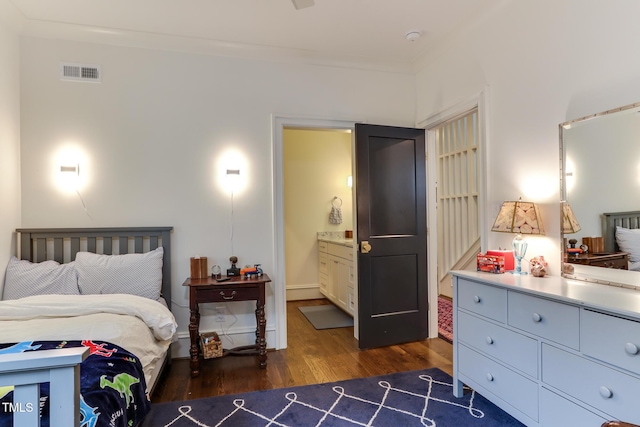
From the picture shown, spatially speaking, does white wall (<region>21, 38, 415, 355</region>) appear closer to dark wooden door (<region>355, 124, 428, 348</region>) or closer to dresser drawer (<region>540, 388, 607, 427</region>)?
dark wooden door (<region>355, 124, 428, 348</region>)

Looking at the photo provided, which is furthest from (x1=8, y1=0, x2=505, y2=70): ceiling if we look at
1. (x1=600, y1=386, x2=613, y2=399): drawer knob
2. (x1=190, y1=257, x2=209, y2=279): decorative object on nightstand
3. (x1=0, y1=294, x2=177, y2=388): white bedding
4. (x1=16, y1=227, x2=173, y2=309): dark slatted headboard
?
(x1=600, y1=386, x2=613, y2=399): drawer knob

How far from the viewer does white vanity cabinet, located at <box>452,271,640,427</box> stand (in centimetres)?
143

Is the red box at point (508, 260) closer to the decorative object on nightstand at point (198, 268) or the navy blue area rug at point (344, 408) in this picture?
the navy blue area rug at point (344, 408)

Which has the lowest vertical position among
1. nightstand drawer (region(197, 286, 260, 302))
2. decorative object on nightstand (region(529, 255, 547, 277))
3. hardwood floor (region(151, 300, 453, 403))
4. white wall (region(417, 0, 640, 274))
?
hardwood floor (region(151, 300, 453, 403))

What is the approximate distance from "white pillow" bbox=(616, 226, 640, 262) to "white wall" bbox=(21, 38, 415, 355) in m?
2.37

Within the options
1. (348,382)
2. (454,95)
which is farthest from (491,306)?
(454,95)

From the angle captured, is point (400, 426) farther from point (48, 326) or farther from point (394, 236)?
point (48, 326)

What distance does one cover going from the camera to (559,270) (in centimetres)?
216

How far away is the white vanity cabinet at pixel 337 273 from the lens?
4.03m

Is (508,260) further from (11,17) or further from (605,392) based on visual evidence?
(11,17)

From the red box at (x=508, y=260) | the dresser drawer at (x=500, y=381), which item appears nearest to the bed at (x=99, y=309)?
the dresser drawer at (x=500, y=381)

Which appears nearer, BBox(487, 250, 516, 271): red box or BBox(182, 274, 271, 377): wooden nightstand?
BBox(487, 250, 516, 271): red box

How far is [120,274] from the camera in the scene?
107 inches

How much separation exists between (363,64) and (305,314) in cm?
301
